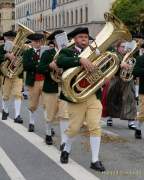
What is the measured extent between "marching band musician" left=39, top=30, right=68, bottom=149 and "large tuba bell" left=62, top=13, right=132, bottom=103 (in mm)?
1593

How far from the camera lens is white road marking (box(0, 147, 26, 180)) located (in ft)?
26.5

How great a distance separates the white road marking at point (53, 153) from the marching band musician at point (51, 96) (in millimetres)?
311

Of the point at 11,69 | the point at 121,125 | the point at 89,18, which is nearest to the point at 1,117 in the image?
the point at 11,69

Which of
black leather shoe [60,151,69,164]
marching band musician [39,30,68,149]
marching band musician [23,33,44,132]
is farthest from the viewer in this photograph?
marching band musician [23,33,44,132]

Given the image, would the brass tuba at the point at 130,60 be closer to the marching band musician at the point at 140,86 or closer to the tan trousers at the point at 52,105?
the marching band musician at the point at 140,86

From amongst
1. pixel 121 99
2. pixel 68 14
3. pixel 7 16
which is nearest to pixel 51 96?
pixel 121 99

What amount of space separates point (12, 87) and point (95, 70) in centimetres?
596

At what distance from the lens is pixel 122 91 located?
42.4ft

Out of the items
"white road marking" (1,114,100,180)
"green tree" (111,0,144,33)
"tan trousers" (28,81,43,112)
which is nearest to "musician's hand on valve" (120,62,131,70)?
"tan trousers" (28,81,43,112)

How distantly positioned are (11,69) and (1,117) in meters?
1.45

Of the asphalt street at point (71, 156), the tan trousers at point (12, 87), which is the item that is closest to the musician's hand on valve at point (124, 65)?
the asphalt street at point (71, 156)

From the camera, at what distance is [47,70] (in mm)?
10148

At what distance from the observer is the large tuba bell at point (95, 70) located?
326 inches

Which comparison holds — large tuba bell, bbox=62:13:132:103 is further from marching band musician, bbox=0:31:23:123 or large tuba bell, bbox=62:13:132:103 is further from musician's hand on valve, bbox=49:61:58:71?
marching band musician, bbox=0:31:23:123
